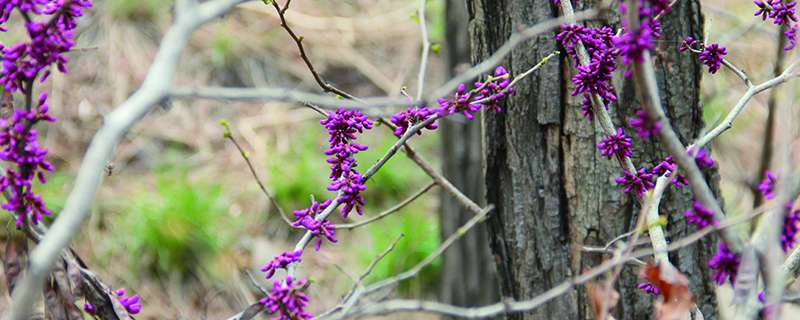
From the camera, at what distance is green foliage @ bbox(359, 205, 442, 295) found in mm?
3570

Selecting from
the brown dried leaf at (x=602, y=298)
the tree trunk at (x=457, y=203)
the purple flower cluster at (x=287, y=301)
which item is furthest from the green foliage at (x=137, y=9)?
the brown dried leaf at (x=602, y=298)

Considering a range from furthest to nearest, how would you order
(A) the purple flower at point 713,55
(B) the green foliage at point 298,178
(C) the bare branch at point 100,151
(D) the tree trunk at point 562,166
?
(B) the green foliage at point 298,178 → (D) the tree trunk at point 562,166 → (A) the purple flower at point 713,55 → (C) the bare branch at point 100,151

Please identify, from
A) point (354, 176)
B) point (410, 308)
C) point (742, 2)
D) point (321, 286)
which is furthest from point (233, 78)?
point (410, 308)

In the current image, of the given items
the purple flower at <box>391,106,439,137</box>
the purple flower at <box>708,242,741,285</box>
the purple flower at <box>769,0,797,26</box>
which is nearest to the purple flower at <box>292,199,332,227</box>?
the purple flower at <box>391,106,439,137</box>

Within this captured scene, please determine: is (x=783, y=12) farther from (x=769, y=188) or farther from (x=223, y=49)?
(x=223, y=49)

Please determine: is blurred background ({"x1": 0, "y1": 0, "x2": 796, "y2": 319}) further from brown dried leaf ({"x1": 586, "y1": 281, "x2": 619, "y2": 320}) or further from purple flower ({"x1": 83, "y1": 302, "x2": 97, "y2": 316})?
brown dried leaf ({"x1": 586, "y1": 281, "x2": 619, "y2": 320})

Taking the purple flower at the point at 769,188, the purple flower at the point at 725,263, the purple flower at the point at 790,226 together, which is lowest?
the purple flower at the point at 725,263

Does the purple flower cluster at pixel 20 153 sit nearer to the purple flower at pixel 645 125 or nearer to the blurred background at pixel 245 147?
the purple flower at pixel 645 125

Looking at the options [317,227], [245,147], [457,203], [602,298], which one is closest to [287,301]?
[317,227]

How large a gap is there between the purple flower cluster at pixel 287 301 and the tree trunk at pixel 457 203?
5.80 ft

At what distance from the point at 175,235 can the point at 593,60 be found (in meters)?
2.55

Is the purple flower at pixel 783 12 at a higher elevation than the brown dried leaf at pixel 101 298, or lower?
higher

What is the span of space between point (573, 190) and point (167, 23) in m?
3.63

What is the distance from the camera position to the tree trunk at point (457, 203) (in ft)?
9.53
